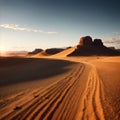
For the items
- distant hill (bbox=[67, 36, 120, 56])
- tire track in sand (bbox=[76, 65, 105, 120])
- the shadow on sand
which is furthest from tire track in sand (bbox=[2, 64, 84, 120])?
distant hill (bbox=[67, 36, 120, 56])

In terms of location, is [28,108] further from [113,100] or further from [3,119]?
[113,100]

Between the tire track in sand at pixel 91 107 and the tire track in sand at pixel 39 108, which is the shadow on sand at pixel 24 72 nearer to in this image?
the tire track in sand at pixel 39 108

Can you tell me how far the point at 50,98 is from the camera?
9109 mm

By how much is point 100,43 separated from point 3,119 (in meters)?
145

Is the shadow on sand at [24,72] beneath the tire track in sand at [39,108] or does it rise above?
beneath

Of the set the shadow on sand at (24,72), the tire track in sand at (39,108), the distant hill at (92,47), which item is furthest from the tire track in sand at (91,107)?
the distant hill at (92,47)

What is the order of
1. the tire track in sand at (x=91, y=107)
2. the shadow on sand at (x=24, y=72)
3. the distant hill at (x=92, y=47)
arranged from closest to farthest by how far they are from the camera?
the tire track in sand at (x=91, y=107)
the shadow on sand at (x=24, y=72)
the distant hill at (x=92, y=47)

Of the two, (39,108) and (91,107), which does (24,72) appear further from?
(91,107)

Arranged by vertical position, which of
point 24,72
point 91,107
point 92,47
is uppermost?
point 92,47

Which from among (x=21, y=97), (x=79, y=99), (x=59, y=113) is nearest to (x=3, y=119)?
(x=59, y=113)

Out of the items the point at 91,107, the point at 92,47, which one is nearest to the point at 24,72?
the point at 91,107

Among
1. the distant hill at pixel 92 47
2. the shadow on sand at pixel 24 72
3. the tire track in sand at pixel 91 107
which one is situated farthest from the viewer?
the distant hill at pixel 92 47

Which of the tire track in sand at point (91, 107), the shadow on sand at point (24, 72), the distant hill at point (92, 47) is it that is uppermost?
the distant hill at point (92, 47)

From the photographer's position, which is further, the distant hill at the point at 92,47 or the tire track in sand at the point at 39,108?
the distant hill at the point at 92,47
